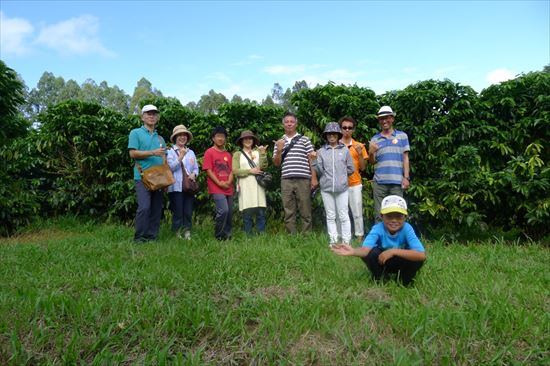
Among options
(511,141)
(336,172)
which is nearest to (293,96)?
(336,172)

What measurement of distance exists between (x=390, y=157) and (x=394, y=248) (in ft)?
7.17

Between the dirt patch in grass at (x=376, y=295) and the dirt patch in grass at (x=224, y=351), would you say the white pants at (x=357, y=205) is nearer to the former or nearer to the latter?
the dirt patch in grass at (x=376, y=295)

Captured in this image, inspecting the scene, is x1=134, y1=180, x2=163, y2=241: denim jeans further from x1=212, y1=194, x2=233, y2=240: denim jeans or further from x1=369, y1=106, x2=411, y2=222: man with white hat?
x1=369, y1=106, x2=411, y2=222: man with white hat

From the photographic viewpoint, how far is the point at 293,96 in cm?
662

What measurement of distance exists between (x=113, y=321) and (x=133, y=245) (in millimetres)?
2352

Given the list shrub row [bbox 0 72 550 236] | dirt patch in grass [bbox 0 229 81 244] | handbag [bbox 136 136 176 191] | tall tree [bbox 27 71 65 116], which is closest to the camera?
handbag [bbox 136 136 176 191]

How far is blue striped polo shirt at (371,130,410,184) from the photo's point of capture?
5539 millimetres

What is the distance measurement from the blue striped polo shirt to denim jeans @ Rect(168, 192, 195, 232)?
249 cm

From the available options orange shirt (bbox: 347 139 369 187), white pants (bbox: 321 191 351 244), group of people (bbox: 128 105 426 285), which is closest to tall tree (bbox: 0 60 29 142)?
group of people (bbox: 128 105 426 285)

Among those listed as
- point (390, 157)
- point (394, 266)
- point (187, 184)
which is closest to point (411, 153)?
point (390, 157)

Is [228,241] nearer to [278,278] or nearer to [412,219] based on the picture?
[278,278]

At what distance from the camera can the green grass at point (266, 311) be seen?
2.65m

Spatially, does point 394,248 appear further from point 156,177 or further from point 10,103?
point 10,103

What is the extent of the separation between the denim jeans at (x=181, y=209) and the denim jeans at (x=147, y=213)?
384mm
